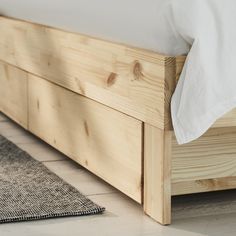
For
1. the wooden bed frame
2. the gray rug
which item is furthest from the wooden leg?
the gray rug

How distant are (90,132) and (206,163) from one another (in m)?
0.42

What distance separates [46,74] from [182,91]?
865 mm

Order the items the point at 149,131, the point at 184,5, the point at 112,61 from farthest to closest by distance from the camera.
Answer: the point at 112,61, the point at 149,131, the point at 184,5

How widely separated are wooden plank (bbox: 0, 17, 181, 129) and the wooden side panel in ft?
0.38

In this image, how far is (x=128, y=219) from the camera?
157cm

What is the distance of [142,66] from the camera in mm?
1538

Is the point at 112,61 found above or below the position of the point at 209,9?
below

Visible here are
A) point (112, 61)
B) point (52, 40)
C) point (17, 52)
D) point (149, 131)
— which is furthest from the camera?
point (17, 52)

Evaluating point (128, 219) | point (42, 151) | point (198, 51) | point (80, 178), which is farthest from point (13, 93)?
point (198, 51)

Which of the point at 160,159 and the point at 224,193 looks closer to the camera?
the point at 160,159

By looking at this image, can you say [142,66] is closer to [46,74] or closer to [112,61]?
[112,61]

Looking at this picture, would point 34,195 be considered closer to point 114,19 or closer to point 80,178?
point 80,178

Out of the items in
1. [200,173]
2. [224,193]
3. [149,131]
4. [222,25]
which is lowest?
[224,193]

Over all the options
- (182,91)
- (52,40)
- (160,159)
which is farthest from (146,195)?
(52,40)
